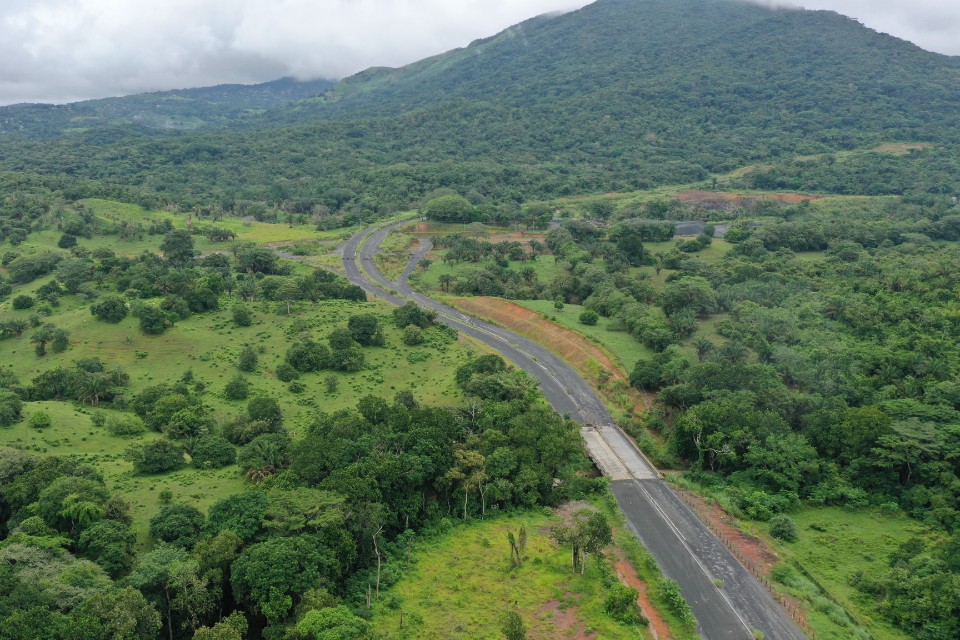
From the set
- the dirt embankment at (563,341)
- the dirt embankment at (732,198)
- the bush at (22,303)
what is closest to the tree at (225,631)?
the dirt embankment at (563,341)

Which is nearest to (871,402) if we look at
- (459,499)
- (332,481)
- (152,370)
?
(459,499)

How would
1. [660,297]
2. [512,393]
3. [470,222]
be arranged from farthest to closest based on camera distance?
[470,222], [660,297], [512,393]

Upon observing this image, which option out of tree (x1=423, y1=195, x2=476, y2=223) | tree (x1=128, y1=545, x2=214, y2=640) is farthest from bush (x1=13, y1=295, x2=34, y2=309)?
tree (x1=423, y1=195, x2=476, y2=223)

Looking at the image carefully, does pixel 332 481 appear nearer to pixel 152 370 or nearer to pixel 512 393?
pixel 512 393

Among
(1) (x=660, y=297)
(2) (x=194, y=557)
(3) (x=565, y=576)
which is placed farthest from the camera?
(1) (x=660, y=297)

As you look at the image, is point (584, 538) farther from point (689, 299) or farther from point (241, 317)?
point (241, 317)

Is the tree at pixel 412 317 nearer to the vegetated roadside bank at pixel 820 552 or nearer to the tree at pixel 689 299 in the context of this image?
the tree at pixel 689 299

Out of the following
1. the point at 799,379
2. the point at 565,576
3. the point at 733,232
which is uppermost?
the point at 733,232

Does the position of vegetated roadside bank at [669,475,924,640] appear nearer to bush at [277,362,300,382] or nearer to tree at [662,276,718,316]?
tree at [662,276,718,316]
